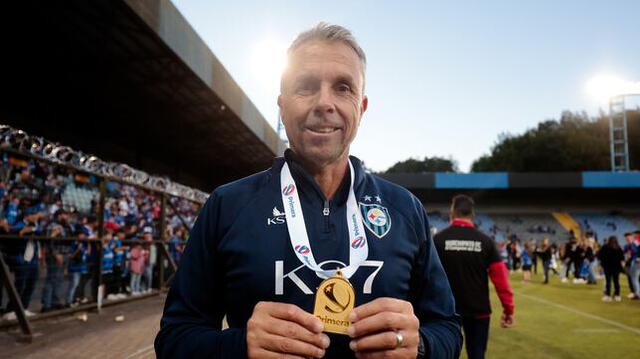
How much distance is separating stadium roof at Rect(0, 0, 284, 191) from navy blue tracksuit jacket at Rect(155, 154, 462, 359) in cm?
838

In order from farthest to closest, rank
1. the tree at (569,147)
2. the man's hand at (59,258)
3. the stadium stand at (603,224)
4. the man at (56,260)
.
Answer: the tree at (569,147) → the stadium stand at (603,224) → the man's hand at (59,258) → the man at (56,260)

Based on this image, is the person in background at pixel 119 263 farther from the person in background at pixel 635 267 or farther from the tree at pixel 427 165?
the tree at pixel 427 165

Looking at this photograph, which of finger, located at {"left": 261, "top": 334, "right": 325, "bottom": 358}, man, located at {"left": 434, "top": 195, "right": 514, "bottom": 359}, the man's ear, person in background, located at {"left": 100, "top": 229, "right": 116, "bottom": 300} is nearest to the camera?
finger, located at {"left": 261, "top": 334, "right": 325, "bottom": 358}

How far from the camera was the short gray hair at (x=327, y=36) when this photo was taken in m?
1.70

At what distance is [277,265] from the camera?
153 cm

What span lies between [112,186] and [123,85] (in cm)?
507

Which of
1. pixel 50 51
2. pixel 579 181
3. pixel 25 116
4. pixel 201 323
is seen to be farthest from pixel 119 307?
pixel 579 181

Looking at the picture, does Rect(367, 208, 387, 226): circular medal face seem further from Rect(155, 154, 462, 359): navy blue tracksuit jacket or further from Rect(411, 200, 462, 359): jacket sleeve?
Rect(411, 200, 462, 359): jacket sleeve

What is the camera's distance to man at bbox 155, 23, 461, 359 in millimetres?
1504

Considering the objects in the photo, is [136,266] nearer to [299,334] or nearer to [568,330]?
[568,330]

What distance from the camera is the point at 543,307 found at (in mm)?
12781

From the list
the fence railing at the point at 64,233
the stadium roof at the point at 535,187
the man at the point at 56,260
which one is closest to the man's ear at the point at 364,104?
the fence railing at the point at 64,233

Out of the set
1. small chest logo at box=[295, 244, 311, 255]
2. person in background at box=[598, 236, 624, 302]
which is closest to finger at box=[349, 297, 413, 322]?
small chest logo at box=[295, 244, 311, 255]

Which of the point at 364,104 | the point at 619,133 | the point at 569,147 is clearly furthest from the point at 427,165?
the point at 364,104
